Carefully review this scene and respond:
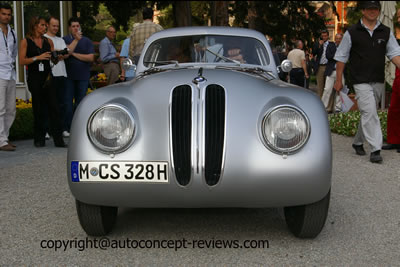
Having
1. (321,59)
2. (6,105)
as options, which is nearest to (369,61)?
(6,105)

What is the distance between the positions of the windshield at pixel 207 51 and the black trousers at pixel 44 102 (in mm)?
3502

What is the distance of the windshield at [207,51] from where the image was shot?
17.3 feet

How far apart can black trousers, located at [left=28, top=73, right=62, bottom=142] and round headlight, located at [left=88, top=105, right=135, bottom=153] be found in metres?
5.02

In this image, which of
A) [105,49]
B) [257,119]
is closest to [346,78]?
[105,49]

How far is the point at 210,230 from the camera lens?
4297mm

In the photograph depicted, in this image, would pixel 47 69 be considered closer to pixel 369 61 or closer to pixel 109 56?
pixel 109 56

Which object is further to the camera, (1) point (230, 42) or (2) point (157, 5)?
(2) point (157, 5)


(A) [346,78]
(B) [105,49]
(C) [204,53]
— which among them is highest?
(C) [204,53]

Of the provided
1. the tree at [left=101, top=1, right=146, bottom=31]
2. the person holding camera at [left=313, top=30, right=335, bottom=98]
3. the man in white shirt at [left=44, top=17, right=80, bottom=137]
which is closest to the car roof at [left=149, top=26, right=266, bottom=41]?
the man in white shirt at [left=44, top=17, right=80, bottom=137]

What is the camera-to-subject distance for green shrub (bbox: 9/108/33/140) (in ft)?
33.3

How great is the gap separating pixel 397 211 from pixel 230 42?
2.08 m

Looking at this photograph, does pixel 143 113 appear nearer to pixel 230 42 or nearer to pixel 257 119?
pixel 257 119

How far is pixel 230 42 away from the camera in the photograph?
5387mm

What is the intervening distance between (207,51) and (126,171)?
1.95 metres
